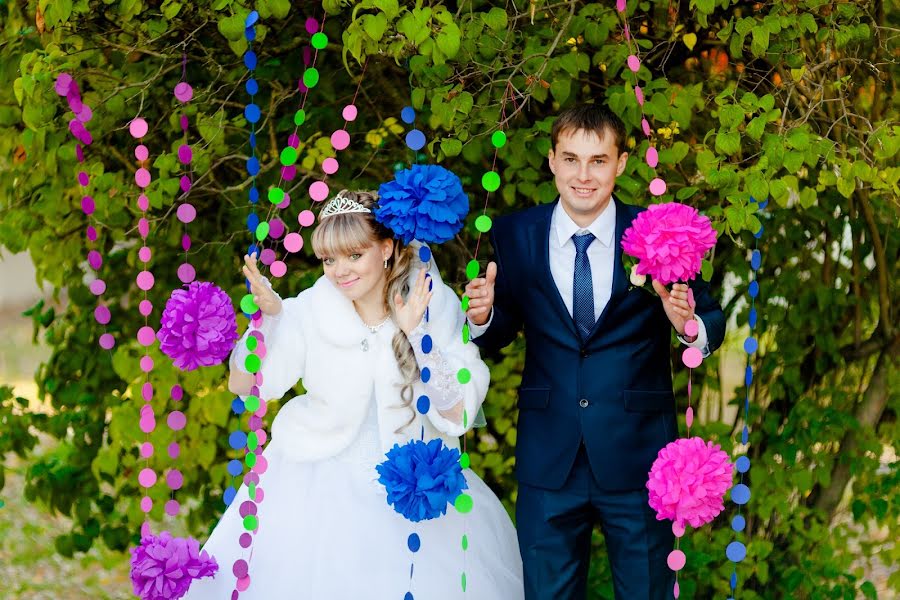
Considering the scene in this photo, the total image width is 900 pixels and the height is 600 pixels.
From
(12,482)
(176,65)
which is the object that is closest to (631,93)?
(176,65)

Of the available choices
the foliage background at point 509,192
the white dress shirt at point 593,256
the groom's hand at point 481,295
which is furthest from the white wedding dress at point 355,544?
the foliage background at point 509,192

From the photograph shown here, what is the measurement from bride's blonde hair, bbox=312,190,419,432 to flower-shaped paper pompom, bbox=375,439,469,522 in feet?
0.99

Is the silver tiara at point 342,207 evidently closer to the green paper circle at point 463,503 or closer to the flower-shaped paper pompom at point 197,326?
the flower-shaped paper pompom at point 197,326

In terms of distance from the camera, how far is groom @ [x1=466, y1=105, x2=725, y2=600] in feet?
10.8

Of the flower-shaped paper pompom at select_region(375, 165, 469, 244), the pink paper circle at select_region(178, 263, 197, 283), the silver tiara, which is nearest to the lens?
the flower-shaped paper pompom at select_region(375, 165, 469, 244)

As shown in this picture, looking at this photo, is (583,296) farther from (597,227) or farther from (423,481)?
(423,481)

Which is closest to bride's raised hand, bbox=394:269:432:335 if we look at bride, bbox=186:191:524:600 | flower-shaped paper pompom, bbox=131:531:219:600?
bride, bbox=186:191:524:600

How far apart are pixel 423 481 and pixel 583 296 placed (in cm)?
66

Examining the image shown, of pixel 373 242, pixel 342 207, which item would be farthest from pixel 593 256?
pixel 342 207

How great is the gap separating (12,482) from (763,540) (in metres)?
5.86

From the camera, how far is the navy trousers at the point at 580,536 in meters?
3.29

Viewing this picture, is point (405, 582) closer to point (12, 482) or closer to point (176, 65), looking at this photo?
point (176, 65)

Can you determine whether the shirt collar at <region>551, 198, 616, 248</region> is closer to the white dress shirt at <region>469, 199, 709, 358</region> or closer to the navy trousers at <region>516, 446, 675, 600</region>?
the white dress shirt at <region>469, 199, 709, 358</region>

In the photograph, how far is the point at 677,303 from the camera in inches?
123
